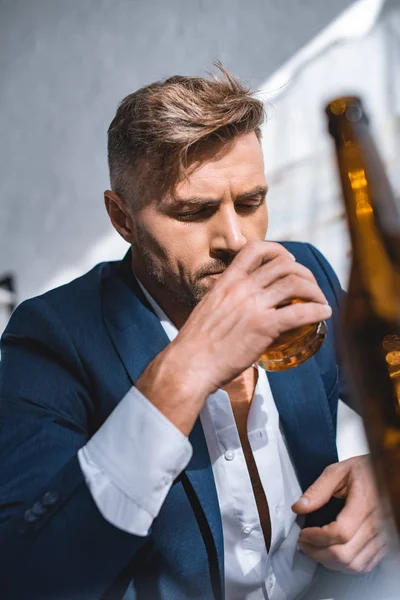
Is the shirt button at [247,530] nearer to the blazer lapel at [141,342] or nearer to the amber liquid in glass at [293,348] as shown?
the blazer lapel at [141,342]

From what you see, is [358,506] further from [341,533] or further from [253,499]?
[253,499]

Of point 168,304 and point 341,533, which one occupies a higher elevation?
point 168,304

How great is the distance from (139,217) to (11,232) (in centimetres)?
112

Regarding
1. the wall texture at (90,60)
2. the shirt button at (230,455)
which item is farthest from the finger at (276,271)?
the wall texture at (90,60)

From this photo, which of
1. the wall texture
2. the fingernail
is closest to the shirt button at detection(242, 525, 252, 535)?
the fingernail

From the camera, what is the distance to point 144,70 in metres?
1.92

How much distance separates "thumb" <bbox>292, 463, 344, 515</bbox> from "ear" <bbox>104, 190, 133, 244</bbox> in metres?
0.55

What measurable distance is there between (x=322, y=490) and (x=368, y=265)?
1.14 feet

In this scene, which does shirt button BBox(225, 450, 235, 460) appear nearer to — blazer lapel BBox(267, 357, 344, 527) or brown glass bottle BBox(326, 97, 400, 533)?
blazer lapel BBox(267, 357, 344, 527)

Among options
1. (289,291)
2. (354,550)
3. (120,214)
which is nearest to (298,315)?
(289,291)

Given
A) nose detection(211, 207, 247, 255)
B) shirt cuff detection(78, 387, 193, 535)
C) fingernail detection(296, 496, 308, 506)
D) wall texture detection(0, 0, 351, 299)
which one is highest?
wall texture detection(0, 0, 351, 299)

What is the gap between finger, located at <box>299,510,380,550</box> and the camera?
808 millimetres

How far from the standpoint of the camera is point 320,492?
0.83 metres

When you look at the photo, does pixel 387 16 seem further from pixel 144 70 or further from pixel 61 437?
pixel 61 437
